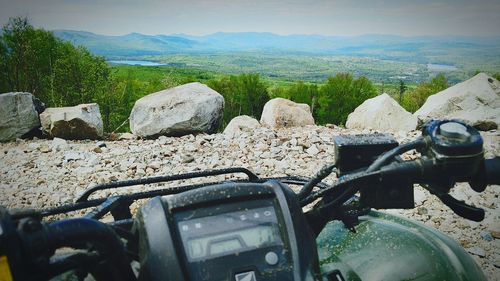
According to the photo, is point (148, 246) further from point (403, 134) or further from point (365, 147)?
point (403, 134)

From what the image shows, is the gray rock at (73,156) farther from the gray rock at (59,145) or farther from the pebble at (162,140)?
the pebble at (162,140)

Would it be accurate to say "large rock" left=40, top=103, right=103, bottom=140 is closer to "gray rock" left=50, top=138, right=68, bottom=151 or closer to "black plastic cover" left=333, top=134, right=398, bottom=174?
"gray rock" left=50, top=138, right=68, bottom=151

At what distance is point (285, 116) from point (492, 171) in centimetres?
1155

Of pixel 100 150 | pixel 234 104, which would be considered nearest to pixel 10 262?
pixel 100 150

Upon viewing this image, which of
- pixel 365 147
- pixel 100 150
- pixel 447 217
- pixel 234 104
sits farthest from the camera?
pixel 234 104

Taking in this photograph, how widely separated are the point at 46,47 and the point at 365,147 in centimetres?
3587

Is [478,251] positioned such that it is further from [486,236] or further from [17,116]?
[17,116]

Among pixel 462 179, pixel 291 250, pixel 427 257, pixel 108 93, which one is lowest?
pixel 108 93

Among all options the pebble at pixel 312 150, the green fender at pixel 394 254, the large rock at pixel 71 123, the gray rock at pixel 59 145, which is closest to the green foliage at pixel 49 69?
the large rock at pixel 71 123

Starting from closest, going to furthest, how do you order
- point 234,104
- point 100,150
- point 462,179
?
point 462,179 < point 100,150 < point 234,104

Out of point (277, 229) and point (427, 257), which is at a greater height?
point (277, 229)

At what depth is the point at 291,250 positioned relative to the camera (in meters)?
1.10

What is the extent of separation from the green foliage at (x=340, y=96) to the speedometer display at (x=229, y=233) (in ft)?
198

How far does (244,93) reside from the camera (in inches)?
2440
